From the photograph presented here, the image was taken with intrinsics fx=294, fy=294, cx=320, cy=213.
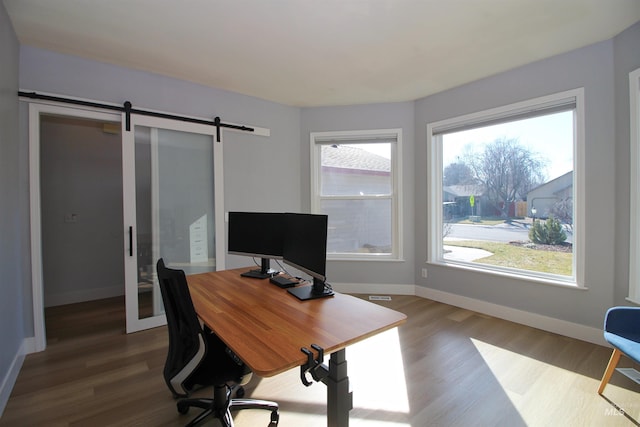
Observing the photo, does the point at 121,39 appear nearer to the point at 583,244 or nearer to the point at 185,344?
the point at 185,344

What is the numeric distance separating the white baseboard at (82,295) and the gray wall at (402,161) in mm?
2958

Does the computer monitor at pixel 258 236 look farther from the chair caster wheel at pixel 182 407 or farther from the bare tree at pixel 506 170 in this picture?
the bare tree at pixel 506 170

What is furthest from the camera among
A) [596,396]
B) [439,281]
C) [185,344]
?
[439,281]

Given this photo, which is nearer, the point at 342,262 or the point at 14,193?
the point at 14,193

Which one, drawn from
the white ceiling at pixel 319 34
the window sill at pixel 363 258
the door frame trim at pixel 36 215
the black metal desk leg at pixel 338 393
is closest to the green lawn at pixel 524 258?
the window sill at pixel 363 258

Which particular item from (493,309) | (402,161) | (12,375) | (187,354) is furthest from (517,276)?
(12,375)

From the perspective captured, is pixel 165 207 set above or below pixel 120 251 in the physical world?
above

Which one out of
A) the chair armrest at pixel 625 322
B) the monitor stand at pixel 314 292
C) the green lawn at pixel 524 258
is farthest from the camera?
the green lawn at pixel 524 258

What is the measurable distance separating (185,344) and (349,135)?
3422 mm

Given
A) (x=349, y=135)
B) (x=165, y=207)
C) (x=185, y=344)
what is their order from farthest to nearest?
(x=349, y=135) → (x=165, y=207) → (x=185, y=344)

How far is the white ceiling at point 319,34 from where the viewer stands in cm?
210

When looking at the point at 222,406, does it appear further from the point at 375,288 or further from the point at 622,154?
the point at 622,154

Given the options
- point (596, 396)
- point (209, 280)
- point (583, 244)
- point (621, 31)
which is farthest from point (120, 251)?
point (621, 31)

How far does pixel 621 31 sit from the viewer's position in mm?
2424
